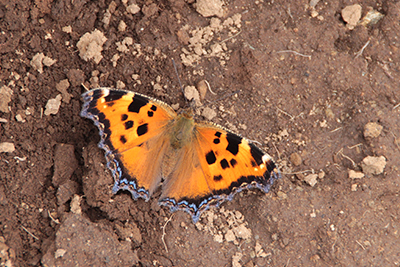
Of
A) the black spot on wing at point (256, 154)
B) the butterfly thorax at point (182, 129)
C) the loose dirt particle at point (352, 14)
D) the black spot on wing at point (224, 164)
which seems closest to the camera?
the black spot on wing at point (256, 154)

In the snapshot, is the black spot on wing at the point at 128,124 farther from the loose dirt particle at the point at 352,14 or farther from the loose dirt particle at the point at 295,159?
the loose dirt particle at the point at 352,14

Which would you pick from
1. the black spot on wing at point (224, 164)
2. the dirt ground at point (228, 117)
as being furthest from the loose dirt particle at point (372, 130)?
the black spot on wing at point (224, 164)

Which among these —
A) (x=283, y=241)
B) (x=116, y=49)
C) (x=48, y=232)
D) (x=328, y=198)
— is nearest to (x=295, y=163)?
(x=328, y=198)

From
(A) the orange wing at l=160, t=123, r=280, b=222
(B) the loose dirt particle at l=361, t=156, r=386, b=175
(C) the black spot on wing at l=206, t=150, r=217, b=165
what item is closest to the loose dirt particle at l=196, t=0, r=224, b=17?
(A) the orange wing at l=160, t=123, r=280, b=222

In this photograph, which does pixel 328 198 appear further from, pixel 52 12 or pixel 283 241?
pixel 52 12

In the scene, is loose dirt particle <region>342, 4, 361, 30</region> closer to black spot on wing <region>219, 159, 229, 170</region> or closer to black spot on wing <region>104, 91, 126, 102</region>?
black spot on wing <region>219, 159, 229, 170</region>

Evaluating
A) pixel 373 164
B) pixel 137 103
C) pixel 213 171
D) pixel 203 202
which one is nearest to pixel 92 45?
pixel 137 103

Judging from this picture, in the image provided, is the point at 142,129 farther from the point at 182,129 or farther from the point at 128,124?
the point at 182,129
